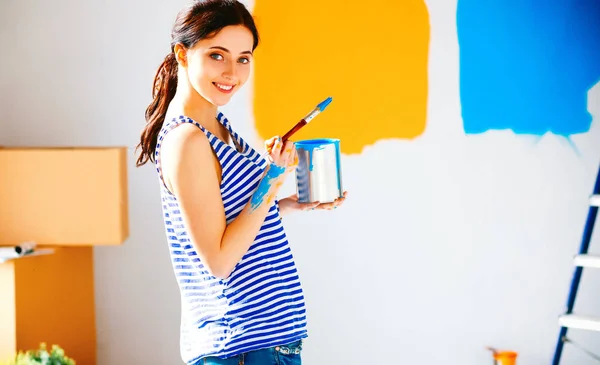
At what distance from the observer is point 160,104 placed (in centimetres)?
138

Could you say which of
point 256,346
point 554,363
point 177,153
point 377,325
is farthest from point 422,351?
point 177,153

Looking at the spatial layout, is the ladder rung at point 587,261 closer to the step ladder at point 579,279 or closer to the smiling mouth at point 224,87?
the step ladder at point 579,279

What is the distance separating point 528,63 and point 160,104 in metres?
1.28

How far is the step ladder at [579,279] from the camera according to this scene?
198cm

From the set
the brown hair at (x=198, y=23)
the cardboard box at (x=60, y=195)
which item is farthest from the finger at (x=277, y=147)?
the cardboard box at (x=60, y=195)

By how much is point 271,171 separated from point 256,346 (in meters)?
0.29

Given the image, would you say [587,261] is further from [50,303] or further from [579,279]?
[50,303]

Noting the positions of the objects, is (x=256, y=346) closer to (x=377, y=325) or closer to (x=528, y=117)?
(x=377, y=325)

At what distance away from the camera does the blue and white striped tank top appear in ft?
3.99

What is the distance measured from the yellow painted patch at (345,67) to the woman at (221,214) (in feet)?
3.18

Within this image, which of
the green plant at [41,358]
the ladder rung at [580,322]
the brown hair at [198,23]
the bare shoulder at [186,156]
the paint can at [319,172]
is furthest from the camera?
the ladder rung at [580,322]

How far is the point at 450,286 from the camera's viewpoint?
7.54 ft

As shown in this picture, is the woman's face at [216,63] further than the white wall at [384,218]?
No

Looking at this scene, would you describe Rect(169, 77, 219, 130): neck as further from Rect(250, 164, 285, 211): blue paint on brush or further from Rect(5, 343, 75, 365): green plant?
Rect(5, 343, 75, 365): green plant
